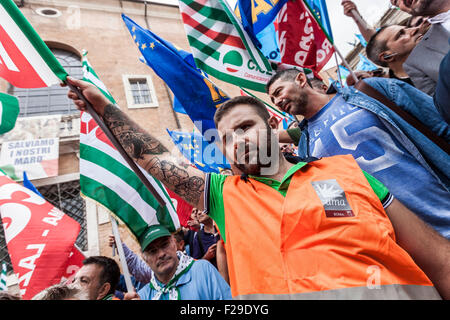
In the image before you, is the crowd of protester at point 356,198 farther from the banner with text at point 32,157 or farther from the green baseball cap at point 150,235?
the banner with text at point 32,157

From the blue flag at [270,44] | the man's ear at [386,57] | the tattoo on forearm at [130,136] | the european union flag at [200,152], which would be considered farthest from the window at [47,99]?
the man's ear at [386,57]

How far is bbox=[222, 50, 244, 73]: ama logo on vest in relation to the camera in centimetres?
325

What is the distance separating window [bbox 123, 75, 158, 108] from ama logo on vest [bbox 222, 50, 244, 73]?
789 centimetres

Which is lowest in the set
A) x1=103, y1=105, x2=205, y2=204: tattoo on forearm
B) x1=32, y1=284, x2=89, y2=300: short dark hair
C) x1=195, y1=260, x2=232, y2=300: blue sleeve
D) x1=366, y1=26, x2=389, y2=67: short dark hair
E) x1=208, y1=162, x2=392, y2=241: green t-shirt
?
x1=195, y1=260, x2=232, y2=300: blue sleeve

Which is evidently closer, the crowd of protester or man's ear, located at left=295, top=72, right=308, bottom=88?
the crowd of protester

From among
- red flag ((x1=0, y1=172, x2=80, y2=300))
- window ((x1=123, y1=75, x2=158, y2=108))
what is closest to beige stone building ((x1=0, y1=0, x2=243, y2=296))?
window ((x1=123, y1=75, x2=158, y2=108))

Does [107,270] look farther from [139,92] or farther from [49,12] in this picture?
[49,12]

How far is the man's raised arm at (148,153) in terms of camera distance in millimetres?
1281

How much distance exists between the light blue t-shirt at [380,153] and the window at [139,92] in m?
9.59

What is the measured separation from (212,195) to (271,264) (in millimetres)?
480

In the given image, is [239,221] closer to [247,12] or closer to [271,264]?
[271,264]

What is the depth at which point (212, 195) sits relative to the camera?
50.1 inches

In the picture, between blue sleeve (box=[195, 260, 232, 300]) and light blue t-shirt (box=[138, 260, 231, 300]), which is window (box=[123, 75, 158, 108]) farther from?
blue sleeve (box=[195, 260, 232, 300])
